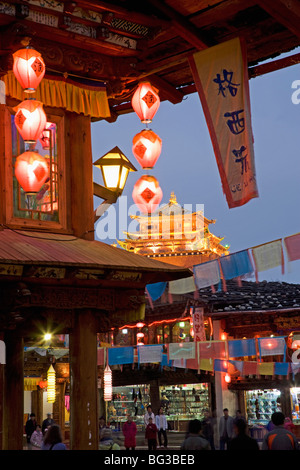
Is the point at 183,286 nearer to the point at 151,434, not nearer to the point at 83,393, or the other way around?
the point at 83,393

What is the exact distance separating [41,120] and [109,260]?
8.86ft

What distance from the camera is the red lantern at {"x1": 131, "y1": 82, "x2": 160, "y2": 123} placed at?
13.9m

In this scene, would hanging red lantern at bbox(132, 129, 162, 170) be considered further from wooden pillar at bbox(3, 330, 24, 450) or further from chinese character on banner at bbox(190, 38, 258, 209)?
wooden pillar at bbox(3, 330, 24, 450)

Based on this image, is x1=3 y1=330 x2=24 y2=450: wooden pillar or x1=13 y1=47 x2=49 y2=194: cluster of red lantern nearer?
x1=13 y1=47 x2=49 y2=194: cluster of red lantern

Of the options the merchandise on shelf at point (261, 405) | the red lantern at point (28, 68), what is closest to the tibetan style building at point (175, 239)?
the merchandise on shelf at point (261, 405)

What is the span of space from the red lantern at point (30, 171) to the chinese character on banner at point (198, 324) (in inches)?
1008

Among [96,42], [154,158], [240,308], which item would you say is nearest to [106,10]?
[96,42]

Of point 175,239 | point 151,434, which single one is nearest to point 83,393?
point 151,434

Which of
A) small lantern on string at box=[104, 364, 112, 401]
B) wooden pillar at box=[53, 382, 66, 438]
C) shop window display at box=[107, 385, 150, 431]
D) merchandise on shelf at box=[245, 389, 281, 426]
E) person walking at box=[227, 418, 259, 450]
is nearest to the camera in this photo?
person walking at box=[227, 418, 259, 450]

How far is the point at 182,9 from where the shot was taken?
1291 centimetres

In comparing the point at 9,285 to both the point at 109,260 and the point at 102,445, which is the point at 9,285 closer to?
the point at 109,260

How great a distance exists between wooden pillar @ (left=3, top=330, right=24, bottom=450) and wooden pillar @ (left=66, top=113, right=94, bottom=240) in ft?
8.63

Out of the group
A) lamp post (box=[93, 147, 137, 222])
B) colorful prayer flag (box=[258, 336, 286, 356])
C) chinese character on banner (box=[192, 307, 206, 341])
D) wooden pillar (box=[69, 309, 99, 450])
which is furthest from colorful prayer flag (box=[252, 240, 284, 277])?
chinese character on banner (box=[192, 307, 206, 341])

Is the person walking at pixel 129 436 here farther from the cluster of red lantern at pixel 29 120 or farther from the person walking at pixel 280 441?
the person walking at pixel 280 441
